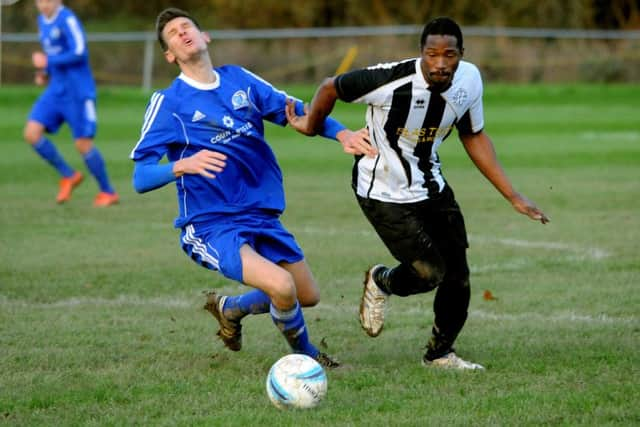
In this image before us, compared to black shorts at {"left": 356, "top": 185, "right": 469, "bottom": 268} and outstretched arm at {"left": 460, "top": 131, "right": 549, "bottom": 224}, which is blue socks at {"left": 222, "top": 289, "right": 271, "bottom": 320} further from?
outstretched arm at {"left": 460, "top": 131, "right": 549, "bottom": 224}

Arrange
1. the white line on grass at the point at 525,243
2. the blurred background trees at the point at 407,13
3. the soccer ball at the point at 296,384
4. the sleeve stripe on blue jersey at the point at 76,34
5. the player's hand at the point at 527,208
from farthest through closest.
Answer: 1. the blurred background trees at the point at 407,13
2. the sleeve stripe on blue jersey at the point at 76,34
3. the white line on grass at the point at 525,243
4. the player's hand at the point at 527,208
5. the soccer ball at the point at 296,384

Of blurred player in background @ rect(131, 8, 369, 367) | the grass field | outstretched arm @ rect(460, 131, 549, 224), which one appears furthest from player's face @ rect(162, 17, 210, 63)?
the grass field

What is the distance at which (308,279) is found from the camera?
6.20 meters

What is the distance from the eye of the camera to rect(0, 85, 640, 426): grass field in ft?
17.5

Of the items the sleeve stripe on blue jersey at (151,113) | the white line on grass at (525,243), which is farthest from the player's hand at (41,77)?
the sleeve stripe on blue jersey at (151,113)

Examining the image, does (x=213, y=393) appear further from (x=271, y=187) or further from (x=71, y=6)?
(x=71, y=6)

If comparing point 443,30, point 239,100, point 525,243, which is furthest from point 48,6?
point 443,30

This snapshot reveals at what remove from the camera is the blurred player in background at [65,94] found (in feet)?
43.1

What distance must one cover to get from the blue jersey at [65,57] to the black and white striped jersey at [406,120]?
7.74 meters

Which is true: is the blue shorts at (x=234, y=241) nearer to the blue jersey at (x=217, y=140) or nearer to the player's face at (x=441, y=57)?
the blue jersey at (x=217, y=140)

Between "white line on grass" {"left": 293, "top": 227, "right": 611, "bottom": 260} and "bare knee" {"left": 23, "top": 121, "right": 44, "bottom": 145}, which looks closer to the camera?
"white line on grass" {"left": 293, "top": 227, "right": 611, "bottom": 260}

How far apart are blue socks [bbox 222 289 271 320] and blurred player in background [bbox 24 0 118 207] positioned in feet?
23.0

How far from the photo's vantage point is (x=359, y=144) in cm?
574

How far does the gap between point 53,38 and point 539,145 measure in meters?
9.04
